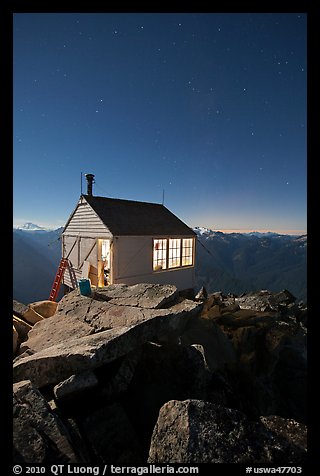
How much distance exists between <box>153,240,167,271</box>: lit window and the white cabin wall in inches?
14.4

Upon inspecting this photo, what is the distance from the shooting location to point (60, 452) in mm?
1985

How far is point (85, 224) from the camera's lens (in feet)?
41.3

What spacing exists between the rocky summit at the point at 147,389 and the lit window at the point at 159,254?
6543 mm

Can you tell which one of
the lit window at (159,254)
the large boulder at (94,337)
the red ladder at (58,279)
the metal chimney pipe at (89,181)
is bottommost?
the red ladder at (58,279)

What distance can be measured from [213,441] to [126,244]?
30.9 feet

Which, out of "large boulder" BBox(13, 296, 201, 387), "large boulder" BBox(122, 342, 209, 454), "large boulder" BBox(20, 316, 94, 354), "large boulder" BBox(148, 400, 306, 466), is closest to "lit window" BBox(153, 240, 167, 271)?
"large boulder" BBox(13, 296, 201, 387)

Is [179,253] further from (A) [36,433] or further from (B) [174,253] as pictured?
(A) [36,433]

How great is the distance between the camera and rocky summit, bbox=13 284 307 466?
2129 mm

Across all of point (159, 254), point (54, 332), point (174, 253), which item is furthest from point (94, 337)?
point (174, 253)

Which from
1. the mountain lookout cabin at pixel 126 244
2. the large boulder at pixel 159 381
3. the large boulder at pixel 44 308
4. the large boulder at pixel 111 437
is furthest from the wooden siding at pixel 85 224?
the large boulder at pixel 111 437

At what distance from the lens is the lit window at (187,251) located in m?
14.5

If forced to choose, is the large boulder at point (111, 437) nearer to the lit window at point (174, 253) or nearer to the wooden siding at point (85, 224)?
the wooden siding at point (85, 224)
